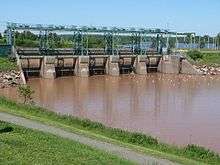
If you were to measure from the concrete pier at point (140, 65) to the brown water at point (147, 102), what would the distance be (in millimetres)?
1111

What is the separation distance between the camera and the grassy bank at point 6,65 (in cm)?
4441

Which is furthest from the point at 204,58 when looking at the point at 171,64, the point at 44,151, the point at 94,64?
the point at 44,151

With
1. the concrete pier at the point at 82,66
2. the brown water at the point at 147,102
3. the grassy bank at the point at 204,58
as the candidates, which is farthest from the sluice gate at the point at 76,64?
the grassy bank at the point at 204,58

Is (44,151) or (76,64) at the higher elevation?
(44,151)

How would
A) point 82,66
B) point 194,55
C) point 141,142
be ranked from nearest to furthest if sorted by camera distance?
point 141,142 < point 82,66 < point 194,55

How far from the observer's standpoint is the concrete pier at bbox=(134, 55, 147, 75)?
56969 millimetres

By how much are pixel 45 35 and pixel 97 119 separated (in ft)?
93.9

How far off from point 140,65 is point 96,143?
143 ft

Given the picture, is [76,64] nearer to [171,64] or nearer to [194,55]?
[171,64]

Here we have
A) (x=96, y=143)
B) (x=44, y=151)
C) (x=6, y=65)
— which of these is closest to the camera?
(x=44, y=151)

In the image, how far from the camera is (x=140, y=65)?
56.9 meters

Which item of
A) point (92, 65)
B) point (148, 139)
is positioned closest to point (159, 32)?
point (92, 65)

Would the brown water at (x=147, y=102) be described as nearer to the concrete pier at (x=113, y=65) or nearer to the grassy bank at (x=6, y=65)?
the concrete pier at (x=113, y=65)

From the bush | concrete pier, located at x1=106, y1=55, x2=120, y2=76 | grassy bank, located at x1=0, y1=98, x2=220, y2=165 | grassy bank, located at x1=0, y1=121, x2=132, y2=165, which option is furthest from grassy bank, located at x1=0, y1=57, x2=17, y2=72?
grassy bank, located at x1=0, y1=121, x2=132, y2=165
